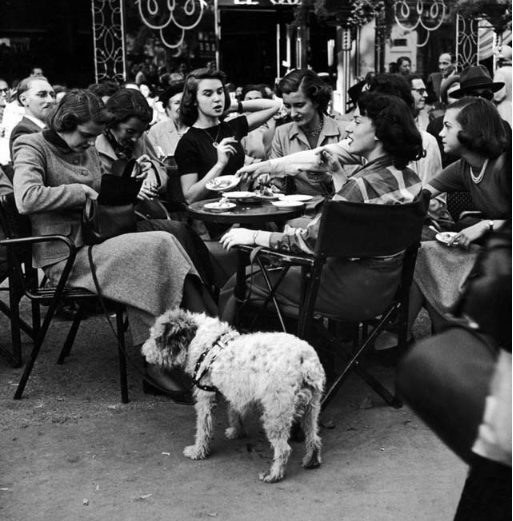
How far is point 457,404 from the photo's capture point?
5.00 ft

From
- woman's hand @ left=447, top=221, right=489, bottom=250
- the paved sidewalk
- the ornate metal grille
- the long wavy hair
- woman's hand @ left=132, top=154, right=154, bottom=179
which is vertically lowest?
the paved sidewalk

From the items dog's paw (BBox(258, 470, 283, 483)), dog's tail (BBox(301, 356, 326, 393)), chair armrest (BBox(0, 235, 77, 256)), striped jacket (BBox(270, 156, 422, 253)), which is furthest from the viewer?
chair armrest (BBox(0, 235, 77, 256))

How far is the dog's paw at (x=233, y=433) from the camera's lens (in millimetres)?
4105

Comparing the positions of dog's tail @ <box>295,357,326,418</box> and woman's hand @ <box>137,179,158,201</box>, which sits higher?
woman's hand @ <box>137,179,158,201</box>

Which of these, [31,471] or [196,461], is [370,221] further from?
[31,471]

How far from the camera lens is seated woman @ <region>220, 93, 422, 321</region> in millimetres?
4113

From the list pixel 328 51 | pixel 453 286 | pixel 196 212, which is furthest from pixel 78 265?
pixel 328 51

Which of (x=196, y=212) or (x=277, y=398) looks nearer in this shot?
(x=277, y=398)

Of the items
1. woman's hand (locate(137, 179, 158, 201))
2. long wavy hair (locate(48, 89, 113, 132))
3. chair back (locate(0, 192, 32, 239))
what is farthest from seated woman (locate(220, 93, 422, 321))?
woman's hand (locate(137, 179, 158, 201))

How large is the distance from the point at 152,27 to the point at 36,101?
27.2 feet

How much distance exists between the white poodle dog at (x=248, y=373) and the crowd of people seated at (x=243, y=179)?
61 centimetres

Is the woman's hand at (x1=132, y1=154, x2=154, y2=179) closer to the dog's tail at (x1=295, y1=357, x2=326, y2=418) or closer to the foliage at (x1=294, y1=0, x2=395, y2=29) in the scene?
the dog's tail at (x1=295, y1=357, x2=326, y2=418)

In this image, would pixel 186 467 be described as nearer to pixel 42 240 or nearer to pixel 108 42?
pixel 42 240

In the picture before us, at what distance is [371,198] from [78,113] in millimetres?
1689
